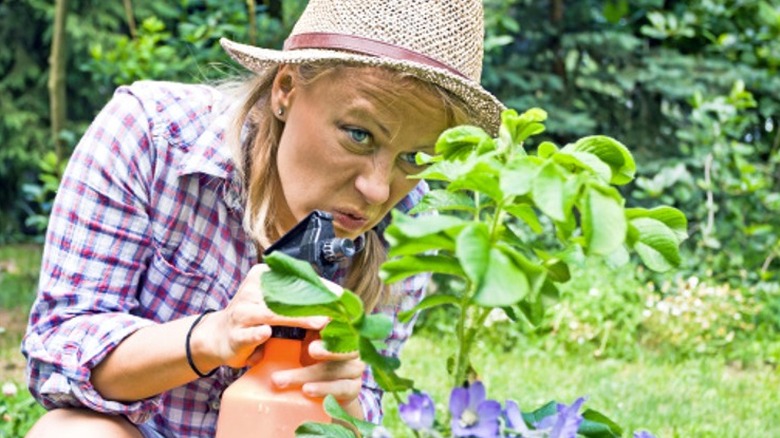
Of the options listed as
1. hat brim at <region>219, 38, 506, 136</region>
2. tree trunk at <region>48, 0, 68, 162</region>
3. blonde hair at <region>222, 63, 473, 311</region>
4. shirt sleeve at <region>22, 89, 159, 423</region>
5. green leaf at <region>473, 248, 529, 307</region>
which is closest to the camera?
green leaf at <region>473, 248, 529, 307</region>

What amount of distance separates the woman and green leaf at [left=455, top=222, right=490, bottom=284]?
2.07 ft

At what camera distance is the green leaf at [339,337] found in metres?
1.00

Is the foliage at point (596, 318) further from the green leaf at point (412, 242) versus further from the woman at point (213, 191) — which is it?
the green leaf at point (412, 242)

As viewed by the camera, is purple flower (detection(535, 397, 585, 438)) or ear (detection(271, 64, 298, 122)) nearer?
purple flower (detection(535, 397, 585, 438))

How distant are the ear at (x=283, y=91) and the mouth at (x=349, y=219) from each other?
234mm

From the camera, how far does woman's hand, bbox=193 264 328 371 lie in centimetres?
122

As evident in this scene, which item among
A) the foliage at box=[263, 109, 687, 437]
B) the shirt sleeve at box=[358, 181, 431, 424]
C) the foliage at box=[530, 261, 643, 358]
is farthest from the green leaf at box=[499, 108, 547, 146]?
the foliage at box=[530, 261, 643, 358]

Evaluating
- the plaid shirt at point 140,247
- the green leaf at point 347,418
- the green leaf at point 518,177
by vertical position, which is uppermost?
the green leaf at point 518,177

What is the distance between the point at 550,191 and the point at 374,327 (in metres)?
0.20

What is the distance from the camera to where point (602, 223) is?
2.70ft

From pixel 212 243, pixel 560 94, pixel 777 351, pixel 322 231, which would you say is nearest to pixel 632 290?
pixel 777 351

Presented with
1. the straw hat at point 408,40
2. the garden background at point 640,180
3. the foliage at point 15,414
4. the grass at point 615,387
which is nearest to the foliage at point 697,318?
the garden background at point 640,180

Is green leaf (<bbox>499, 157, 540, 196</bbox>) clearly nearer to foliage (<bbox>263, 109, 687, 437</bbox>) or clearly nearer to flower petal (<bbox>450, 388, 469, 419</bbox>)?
foliage (<bbox>263, 109, 687, 437</bbox>)

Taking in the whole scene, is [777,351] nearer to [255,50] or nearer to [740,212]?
[740,212]
